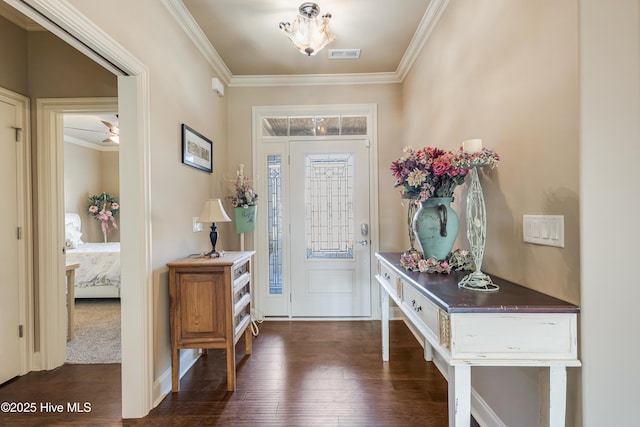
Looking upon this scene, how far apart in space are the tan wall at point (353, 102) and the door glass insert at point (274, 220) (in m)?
0.28

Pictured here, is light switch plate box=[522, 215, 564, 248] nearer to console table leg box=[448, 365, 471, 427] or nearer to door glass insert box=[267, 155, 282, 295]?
console table leg box=[448, 365, 471, 427]

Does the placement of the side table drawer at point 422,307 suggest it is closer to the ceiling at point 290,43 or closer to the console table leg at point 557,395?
the console table leg at point 557,395

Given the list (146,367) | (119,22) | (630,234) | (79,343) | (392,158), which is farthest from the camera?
(392,158)

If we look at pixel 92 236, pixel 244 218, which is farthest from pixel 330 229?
pixel 92 236

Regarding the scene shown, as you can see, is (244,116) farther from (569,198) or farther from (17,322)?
(569,198)

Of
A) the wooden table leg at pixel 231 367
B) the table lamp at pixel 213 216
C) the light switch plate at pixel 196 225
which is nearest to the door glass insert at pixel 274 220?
the light switch plate at pixel 196 225

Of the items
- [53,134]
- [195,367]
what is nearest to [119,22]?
[53,134]

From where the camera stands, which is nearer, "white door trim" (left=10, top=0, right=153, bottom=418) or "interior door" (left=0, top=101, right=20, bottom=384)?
"white door trim" (left=10, top=0, right=153, bottom=418)

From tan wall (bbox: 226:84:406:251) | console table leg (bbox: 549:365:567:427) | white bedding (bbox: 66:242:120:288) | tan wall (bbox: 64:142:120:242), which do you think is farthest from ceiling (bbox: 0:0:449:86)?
tan wall (bbox: 64:142:120:242)

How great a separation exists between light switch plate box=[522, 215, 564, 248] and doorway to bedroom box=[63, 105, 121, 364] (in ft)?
9.68

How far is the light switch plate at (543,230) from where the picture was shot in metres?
1.13

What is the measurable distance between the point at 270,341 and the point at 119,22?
2778 mm

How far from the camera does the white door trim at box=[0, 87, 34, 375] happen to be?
2.26 meters

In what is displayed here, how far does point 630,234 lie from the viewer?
3.28 ft
